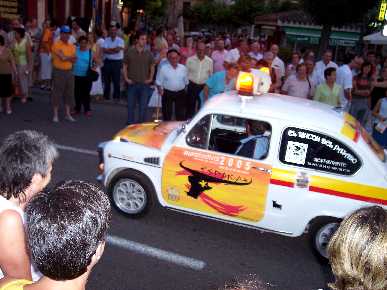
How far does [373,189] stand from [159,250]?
7.73ft

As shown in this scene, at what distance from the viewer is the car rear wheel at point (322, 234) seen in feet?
17.4

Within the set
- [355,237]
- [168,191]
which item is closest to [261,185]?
[168,191]

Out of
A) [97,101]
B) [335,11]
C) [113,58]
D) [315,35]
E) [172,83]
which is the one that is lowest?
[97,101]

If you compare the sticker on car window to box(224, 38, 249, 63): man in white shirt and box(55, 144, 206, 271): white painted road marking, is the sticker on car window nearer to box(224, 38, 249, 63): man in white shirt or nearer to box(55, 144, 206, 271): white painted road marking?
box(55, 144, 206, 271): white painted road marking

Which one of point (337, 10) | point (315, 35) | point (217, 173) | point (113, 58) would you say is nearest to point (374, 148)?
point (217, 173)

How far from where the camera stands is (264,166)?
5285mm

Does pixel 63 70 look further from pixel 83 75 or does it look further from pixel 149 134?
pixel 149 134

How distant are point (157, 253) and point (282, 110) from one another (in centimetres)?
207

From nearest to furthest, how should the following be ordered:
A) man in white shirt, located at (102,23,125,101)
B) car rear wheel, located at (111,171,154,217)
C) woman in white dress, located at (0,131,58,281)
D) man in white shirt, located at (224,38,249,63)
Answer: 1. woman in white dress, located at (0,131,58,281)
2. car rear wheel, located at (111,171,154,217)
3. man in white shirt, located at (224,38,249,63)
4. man in white shirt, located at (102,23,125,101)

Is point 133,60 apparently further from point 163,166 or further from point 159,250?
point 159,250

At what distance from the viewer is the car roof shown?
17.3ft

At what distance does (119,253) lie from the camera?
5.31 meters

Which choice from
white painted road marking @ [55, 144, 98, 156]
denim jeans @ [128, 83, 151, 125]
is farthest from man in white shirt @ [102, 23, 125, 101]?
white painted road marking @ [55, 144, 98, 156]

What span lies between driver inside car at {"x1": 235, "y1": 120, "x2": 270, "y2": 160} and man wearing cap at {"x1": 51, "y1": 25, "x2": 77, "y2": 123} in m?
5.76
